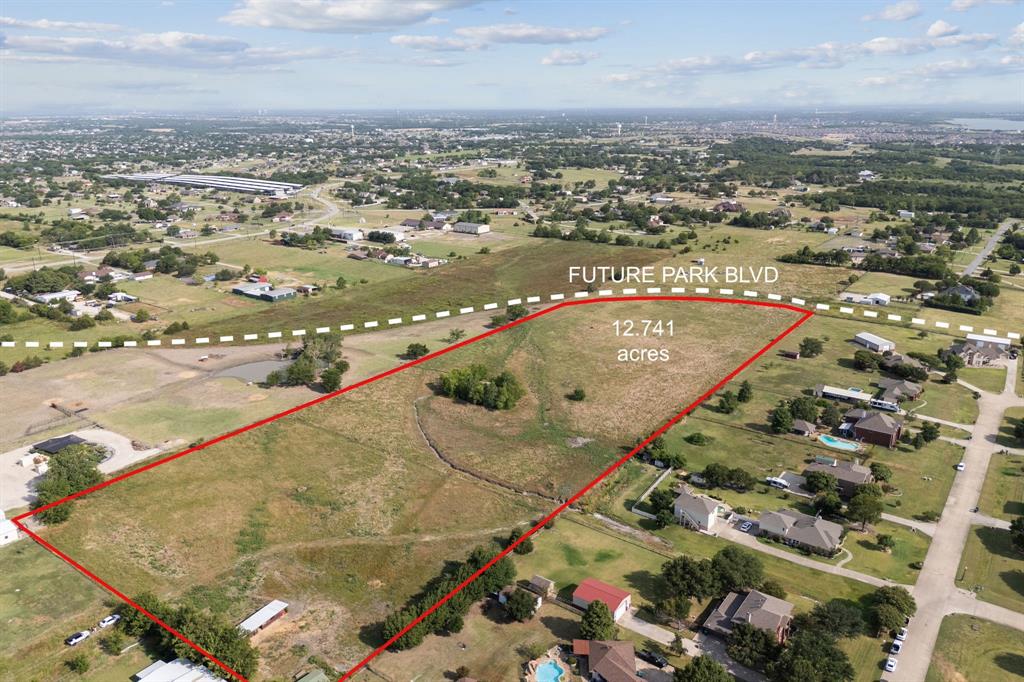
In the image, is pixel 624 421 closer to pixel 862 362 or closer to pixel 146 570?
pixel 862 362

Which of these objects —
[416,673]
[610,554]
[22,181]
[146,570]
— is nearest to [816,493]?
[610,554]

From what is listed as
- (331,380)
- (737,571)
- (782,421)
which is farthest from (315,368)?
(737,571)

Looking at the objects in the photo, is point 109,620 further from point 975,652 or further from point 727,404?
point 727,404

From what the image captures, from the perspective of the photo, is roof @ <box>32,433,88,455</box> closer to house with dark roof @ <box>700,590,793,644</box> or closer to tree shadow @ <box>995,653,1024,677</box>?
house with dark roof @ <box>700,590,793,644</box>

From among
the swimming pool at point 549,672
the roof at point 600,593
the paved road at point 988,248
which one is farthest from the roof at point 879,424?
the paved road at point 988,248

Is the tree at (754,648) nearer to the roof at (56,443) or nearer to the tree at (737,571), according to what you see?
the tree at (737,571)
